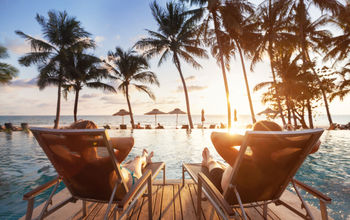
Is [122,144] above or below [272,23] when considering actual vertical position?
below

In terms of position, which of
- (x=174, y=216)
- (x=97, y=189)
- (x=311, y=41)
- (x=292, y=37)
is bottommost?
(x=174, y=216)

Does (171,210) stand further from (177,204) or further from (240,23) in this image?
(240,23)

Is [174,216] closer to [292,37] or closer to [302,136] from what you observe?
[302,136]

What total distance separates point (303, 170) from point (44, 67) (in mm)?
17678

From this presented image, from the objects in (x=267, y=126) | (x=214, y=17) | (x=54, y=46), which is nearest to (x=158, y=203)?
(x=267, y=126)

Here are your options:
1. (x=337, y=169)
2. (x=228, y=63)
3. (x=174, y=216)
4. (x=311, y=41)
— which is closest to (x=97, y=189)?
(x=174, y=216)

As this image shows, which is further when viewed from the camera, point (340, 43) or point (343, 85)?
point (343, 85)

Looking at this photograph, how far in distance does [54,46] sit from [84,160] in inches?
659

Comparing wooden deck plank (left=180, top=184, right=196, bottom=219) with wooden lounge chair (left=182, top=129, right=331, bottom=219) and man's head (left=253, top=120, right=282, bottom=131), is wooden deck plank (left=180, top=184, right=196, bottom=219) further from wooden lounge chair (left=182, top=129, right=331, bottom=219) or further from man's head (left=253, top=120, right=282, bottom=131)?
man's head (left=253, top=120, right=282, bottom=131)

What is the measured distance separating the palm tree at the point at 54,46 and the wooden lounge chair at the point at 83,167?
1488 cm

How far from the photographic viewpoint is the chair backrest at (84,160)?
1248 mm

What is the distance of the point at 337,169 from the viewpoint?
4.73 m

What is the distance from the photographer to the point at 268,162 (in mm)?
1331

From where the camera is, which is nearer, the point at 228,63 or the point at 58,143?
the point at 58,143
